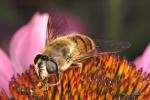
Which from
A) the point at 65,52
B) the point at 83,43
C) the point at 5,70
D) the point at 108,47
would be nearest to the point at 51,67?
the point at 65,52

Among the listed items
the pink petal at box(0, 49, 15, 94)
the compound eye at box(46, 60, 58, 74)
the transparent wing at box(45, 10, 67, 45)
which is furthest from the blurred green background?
the compound eye at box(46, 60, 58, 74)

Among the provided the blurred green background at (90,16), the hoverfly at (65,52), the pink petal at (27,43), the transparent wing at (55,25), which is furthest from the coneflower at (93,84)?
the blurred green background at (90,16)

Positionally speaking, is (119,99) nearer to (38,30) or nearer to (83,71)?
(83,71)

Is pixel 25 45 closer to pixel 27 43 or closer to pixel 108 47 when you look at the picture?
pixel 27 43

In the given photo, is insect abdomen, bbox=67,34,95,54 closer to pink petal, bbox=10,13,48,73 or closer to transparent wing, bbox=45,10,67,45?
transparent wing, bbox=45,10,67,45

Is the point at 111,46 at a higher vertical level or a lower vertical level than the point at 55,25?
lower

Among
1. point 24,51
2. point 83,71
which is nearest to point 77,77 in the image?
point 83,71
